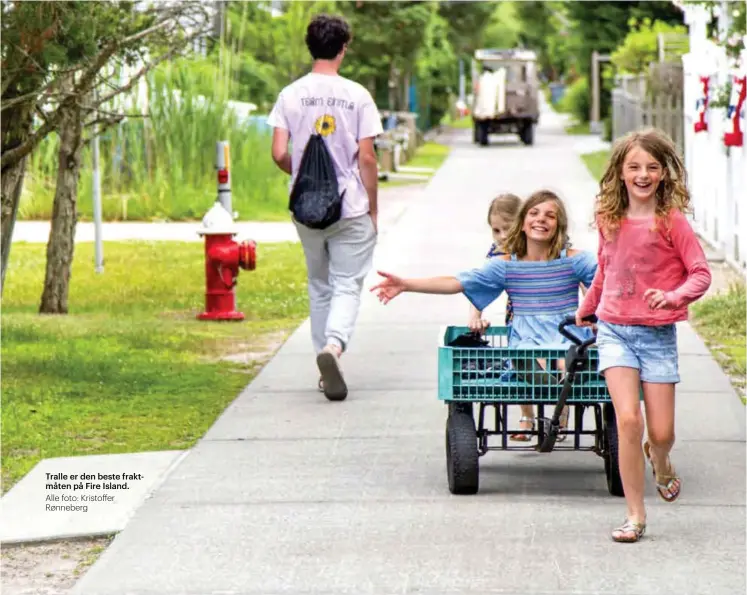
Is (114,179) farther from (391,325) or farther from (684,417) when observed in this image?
(684,417)

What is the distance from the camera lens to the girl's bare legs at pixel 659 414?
241 inches

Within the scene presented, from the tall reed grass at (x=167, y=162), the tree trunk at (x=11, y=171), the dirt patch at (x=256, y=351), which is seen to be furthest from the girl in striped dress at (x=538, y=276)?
the tall reed grass at (x=167, y=162)

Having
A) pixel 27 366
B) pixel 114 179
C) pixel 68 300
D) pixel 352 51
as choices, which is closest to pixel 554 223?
pixel 27 366

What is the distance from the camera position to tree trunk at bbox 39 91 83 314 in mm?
12742

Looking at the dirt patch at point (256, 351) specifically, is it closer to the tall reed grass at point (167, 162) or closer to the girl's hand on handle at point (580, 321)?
the girl's hand on handle at point (580, 321)

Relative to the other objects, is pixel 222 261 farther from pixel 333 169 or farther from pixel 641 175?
pixel 641 175

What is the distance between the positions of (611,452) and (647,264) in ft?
3.09

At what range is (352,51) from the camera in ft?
142

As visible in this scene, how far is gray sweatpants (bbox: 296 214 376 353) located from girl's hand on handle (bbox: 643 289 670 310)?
3.12m

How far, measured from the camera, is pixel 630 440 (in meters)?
6.07

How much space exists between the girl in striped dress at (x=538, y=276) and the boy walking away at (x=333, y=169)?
74.1 inches

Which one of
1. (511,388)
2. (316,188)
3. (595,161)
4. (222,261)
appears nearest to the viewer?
(511,388)

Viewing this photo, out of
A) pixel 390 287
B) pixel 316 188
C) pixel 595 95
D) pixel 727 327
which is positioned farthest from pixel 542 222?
pixel 595 95

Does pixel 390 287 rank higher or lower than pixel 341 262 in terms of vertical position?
higher
